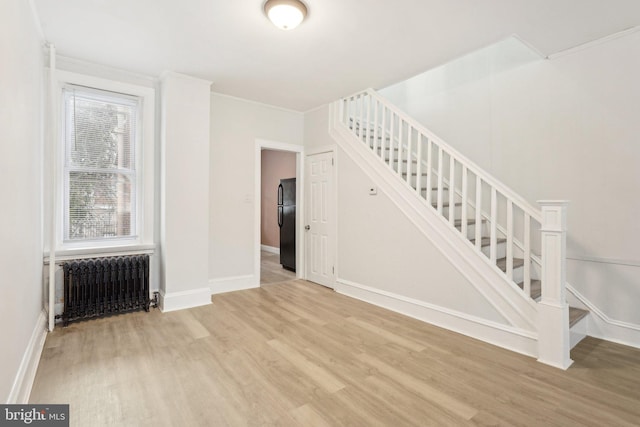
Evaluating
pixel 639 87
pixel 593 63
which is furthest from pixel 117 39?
pixel 639 87

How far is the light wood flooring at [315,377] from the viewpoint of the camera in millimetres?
1818

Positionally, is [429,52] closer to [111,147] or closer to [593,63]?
[593,63]

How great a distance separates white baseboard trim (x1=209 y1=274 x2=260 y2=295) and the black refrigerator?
1230mm

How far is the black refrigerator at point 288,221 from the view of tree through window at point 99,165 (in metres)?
2.66

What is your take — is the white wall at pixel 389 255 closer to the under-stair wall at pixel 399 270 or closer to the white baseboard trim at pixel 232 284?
the under-stair wall at pixel 399 270

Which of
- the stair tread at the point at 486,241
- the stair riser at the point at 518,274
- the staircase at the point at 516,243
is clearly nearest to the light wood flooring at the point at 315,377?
the staircase at the point at 516,243

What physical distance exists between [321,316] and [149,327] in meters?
1.78

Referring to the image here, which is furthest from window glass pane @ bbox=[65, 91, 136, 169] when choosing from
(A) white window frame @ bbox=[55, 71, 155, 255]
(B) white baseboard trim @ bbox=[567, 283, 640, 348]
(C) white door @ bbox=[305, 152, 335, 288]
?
(B) white baseboard trim @ bbox=[567, 283, 640, 348]

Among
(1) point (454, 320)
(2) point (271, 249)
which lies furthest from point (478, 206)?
(2) point (271, 249)

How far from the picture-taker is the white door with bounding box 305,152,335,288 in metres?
4.67

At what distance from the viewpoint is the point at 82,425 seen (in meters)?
1.71

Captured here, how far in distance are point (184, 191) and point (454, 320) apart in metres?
3.36

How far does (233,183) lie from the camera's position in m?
4.46

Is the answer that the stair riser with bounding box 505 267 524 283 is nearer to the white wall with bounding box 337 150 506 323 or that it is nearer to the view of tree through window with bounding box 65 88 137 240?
the white wall with bounding box 337 150 506 323
